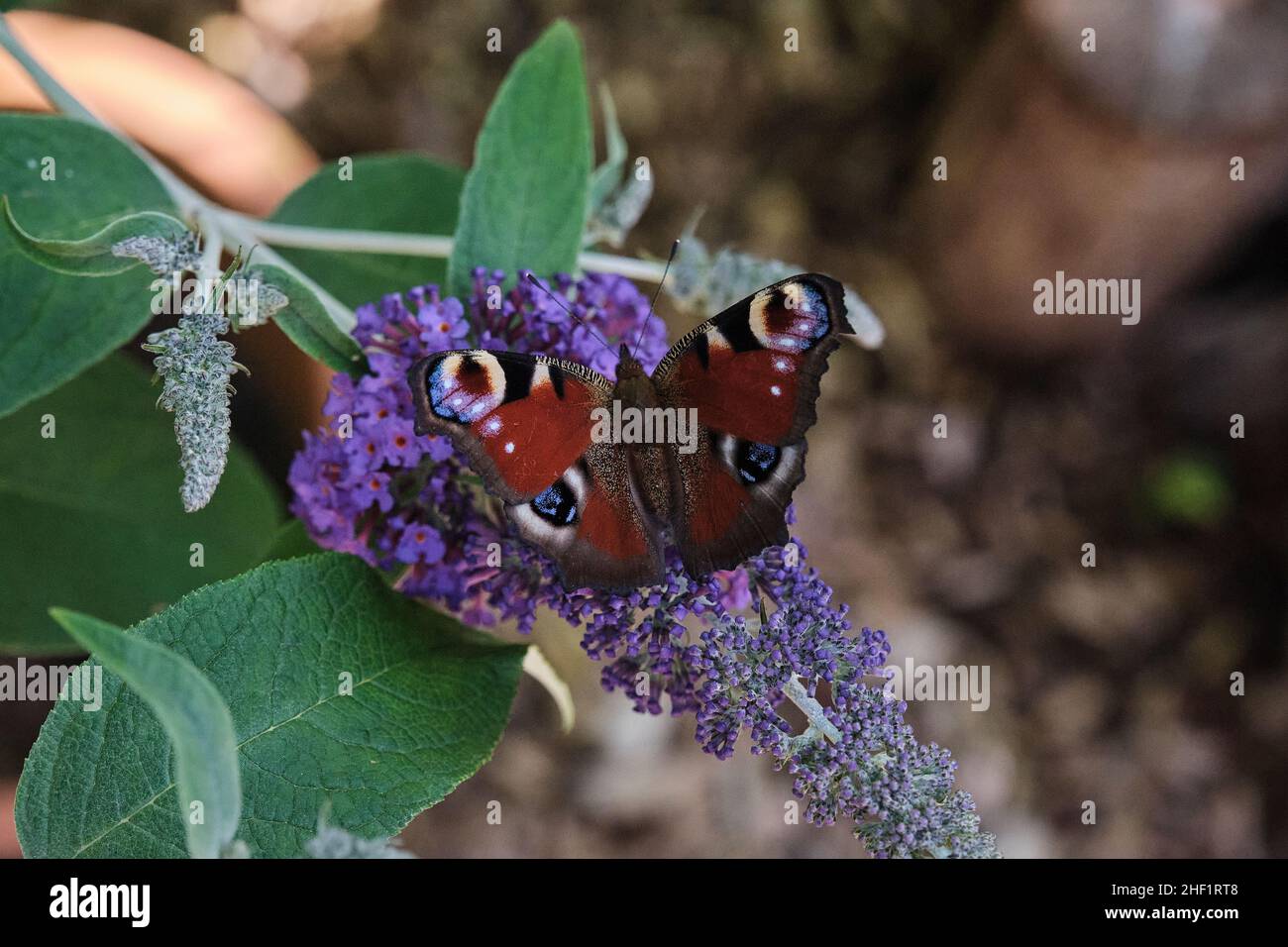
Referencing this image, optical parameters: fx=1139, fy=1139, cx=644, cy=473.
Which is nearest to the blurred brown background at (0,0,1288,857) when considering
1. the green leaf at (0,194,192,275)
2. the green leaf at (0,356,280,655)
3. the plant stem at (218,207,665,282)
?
the green leaf at (0,356,280,655)

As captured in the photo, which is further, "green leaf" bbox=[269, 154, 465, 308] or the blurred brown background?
the blurred brown background

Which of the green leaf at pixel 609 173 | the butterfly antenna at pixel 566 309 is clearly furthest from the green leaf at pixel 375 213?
the butterfly antenna at pixel 566 309

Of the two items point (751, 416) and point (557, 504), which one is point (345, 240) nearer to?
point (557, 504)

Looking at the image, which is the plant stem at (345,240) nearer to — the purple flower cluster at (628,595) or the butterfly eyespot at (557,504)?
the purple flower cluster at (628,595)

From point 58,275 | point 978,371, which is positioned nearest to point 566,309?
point 58,275

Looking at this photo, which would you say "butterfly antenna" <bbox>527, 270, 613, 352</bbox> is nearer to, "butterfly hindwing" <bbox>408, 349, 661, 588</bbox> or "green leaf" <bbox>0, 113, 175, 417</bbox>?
"butterfly hindwing" <bbox>408, 349, 661, 588</bbox>

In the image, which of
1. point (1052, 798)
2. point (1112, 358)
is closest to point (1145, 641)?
point (1052, 798)

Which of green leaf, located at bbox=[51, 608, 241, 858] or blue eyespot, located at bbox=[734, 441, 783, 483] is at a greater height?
blue eyespot, located at bbox=[734, 441, 783, 483]

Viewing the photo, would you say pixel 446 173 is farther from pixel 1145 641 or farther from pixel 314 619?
pixel 1145 641
